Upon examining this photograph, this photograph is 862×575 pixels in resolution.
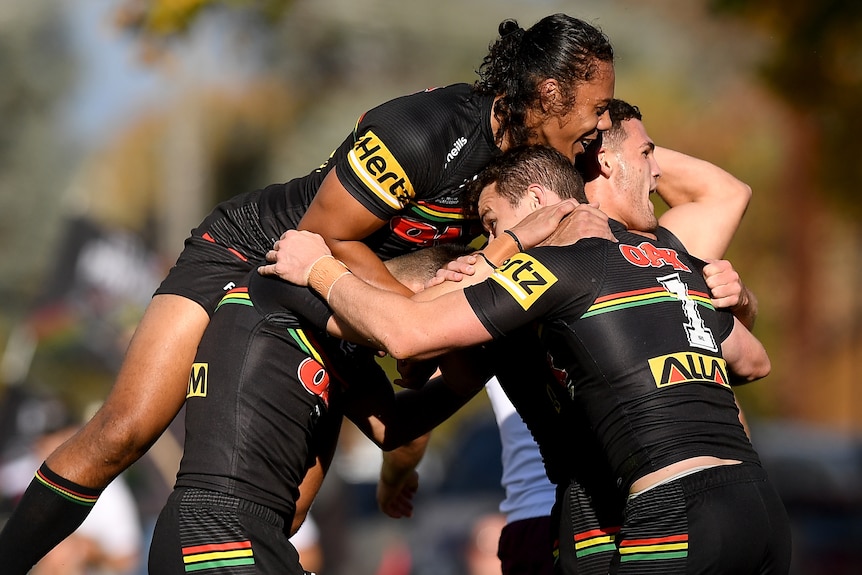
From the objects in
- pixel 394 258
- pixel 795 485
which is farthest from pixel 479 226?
pixel 795 485

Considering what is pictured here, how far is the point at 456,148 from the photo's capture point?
4.28 m

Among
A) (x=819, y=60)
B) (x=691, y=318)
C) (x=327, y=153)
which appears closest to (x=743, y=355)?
(x=691, y=318)

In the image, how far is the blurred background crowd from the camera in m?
9.01

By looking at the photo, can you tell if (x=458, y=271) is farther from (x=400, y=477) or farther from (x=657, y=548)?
(x=400, y=477)

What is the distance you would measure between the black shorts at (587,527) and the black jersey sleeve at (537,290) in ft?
2.39

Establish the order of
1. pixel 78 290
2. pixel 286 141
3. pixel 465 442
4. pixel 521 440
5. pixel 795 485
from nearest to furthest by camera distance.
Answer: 1. pixel 521 440
2. pixel 78 290
3. pixel 465 442
4. pixel 795 485
5. pixel 286 141

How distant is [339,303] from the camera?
154 inches

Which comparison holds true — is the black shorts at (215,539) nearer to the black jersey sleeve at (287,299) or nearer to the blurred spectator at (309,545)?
the black jersey sleeve at (287,299)

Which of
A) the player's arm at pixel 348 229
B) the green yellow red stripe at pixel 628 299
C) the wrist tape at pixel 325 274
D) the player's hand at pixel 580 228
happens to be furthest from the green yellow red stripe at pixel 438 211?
the green yellow red stripe at pixel 628 299

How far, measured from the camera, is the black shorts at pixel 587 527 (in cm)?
405

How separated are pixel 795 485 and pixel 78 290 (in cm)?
671

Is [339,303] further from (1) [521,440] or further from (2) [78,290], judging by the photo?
(2) [78,290]

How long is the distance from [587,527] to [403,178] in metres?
1.37

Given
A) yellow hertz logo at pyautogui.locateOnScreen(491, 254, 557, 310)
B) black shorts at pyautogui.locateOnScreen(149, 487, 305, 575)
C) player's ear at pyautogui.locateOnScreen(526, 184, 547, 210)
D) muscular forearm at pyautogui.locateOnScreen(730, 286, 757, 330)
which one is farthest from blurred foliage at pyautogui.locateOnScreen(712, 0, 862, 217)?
black shorts at pyautogui.locateOnScreen(149, 487, 305, 575)
